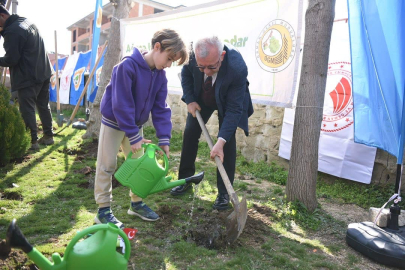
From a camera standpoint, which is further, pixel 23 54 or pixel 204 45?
pixel 23 54

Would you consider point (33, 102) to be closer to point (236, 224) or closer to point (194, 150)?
point (194, 150)

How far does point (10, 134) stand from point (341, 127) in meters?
4.10

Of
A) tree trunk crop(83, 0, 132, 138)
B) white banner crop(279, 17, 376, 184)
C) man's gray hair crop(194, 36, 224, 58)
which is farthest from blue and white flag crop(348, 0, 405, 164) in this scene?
tree trunk crop(83, 0, 132, 138)

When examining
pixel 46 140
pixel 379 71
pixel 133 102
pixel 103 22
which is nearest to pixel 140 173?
pixel 133 102

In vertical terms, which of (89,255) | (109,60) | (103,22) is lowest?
(89,255)

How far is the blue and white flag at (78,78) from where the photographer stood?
1061 centimetres

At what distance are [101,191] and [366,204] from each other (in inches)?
118

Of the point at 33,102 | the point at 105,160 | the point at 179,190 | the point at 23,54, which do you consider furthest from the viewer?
the point at 33,102

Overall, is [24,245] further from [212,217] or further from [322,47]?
[322,47]

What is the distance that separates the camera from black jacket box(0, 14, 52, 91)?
174 inches

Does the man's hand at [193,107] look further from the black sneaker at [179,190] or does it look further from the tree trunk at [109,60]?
the tree trunk at [109,60]

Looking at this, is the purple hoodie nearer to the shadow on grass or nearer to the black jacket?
the shadow on grass

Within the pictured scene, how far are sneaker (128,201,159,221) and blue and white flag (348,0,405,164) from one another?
7.00ft

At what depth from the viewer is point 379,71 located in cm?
288
